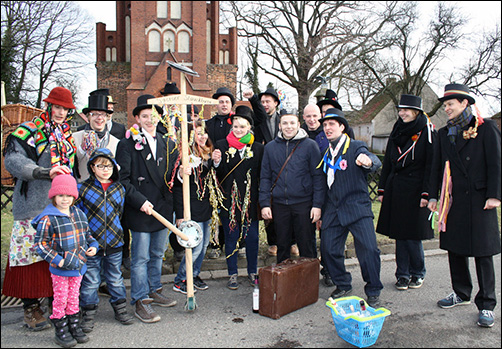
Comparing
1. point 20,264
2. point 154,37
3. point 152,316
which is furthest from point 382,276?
point 154,37

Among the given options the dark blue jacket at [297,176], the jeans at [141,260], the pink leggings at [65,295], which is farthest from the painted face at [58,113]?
the dark blue jacket at [297,176]

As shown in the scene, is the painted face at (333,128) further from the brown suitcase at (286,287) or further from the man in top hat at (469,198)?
the brown suitcase at (286,287)

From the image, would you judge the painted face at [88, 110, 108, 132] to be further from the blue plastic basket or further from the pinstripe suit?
the blue plastic basket

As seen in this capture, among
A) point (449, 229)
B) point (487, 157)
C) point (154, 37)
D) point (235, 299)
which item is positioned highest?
point (154, 37)

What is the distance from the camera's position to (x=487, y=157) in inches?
163

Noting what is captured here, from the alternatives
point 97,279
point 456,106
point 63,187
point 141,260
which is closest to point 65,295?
point 97,279

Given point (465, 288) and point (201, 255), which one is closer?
point (465, 288)

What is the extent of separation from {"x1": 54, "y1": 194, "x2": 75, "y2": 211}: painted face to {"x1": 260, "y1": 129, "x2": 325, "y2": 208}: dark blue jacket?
2153mm

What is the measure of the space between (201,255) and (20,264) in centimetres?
194

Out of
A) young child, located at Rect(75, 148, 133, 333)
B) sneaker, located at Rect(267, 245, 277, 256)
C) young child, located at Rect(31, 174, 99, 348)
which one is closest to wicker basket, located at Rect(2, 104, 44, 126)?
young child, located at Rect(75, 148, 133, 333)

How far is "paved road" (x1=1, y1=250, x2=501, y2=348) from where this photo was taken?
12.3ft

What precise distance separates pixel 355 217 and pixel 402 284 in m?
1.29

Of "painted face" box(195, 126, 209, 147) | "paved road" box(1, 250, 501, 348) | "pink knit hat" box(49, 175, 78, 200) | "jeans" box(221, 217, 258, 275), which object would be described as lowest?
"paved road" box(1, 250, 501, 348)

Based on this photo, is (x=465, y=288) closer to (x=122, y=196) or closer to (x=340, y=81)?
(x=122, y=196)
